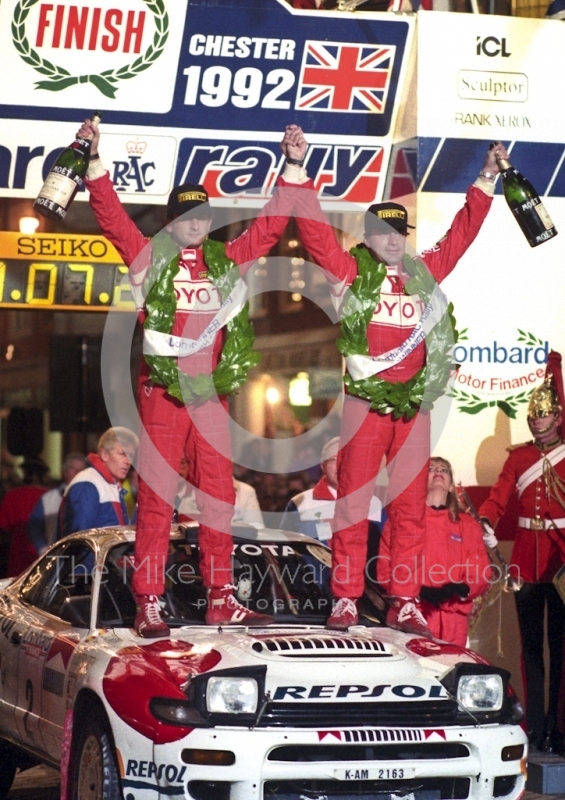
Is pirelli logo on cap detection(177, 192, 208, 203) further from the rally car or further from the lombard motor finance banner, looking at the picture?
the lombard motor finance banner

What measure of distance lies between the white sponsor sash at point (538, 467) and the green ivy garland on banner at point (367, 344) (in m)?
1.78

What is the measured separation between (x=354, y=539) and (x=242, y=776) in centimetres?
171

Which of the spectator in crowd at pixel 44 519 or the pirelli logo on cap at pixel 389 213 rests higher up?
the pirelli logo on cap at pixel 389 213

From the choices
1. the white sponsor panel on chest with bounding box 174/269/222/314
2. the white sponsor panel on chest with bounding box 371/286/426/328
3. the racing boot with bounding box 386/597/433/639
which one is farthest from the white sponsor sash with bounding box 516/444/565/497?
the white sponsor panel on chest with bounding box 174/269/222/314

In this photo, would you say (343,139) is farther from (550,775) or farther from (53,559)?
(550,775)

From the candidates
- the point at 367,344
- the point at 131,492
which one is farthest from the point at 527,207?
the point at 131,492

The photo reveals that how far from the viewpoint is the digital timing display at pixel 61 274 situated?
9.59 metres

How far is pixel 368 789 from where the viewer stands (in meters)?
5.36

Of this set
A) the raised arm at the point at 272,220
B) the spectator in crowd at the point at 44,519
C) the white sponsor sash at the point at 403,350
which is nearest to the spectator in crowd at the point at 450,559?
the white sponsor sash at the point at 403,350

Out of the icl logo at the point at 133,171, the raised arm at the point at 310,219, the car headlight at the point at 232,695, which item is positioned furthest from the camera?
the icl logo at the point at 133,171

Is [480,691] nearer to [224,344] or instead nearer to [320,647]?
[320,647]

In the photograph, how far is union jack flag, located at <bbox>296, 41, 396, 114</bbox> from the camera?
347 inches

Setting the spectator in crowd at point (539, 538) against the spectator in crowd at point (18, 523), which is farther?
the spectator in crowd at point (18, 523)

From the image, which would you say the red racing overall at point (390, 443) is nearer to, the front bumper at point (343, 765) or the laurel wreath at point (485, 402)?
the front bumper at point (343, 765)
